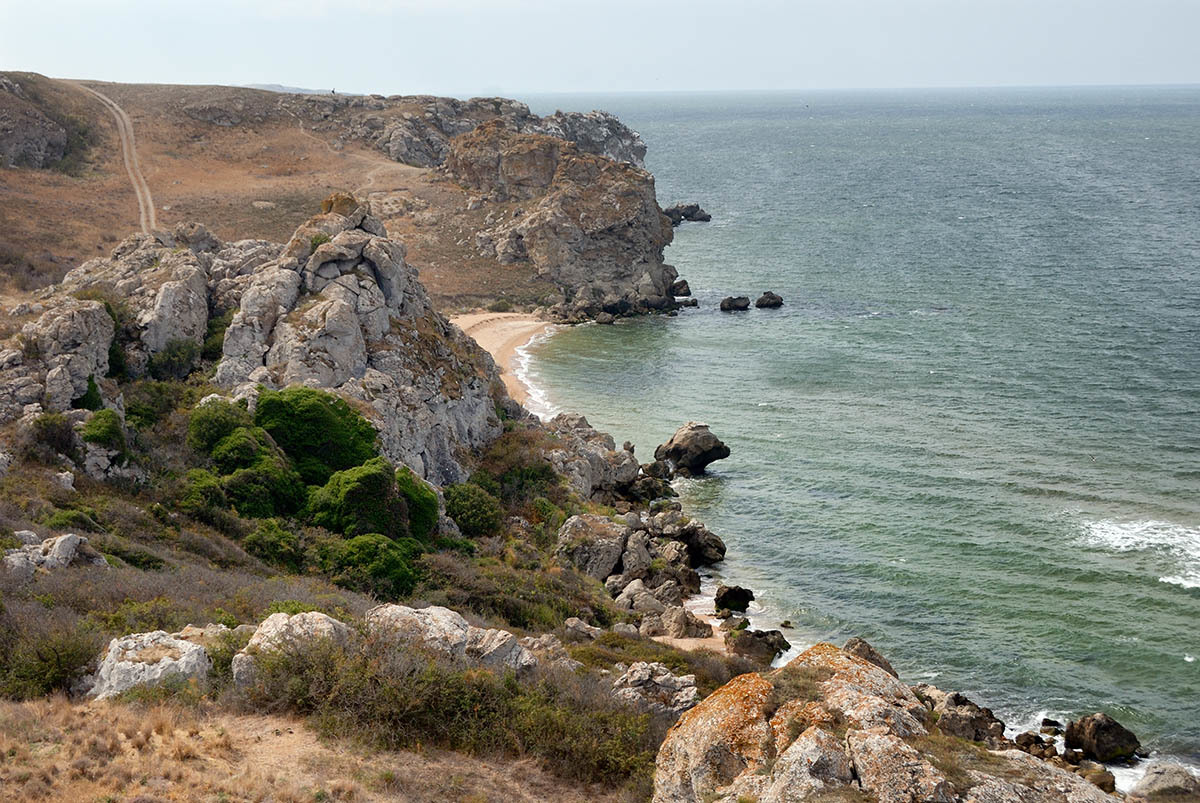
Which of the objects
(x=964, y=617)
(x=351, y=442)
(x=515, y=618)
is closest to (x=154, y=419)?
(x=351, y=442)

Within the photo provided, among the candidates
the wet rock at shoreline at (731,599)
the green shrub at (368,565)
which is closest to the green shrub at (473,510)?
the green shrub at (368,565)

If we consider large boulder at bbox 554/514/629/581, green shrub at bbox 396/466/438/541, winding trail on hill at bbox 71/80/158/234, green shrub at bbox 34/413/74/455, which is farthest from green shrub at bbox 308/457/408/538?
winding trail on hill at bbox 71/80/158/234

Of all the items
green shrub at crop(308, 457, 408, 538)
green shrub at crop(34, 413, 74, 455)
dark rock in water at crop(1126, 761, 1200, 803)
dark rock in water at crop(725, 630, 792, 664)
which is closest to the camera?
dark rock in water at crop(1126, 761, 1200, 803)

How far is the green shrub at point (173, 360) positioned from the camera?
3291 cm

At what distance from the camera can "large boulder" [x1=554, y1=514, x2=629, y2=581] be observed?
1374 inches

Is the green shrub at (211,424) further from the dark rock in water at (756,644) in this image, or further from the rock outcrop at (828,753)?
the rock outcrop at (828,753)

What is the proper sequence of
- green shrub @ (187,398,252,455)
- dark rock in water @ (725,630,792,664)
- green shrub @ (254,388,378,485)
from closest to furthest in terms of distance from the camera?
green shrub @ (187,398,252,455) → green shrub @ (254,388,378,485) → dark rock in water @ (725,630,792,664)

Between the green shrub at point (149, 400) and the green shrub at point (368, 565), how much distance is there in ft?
20.9

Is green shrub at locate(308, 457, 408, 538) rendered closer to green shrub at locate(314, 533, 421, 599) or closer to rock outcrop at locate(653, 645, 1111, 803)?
green shrub at locate(314, 533, 421, 599)

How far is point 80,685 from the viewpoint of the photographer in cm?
1554

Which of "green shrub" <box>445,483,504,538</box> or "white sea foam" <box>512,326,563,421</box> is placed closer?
"green shrub" <box>445,483,504,538</box>

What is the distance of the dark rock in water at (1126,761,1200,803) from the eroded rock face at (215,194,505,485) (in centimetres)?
2295

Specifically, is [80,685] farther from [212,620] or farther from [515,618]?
[515,618]

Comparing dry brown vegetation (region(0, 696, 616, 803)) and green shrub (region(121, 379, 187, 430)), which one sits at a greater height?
green shrub (region(121, 379, 187, 430))
